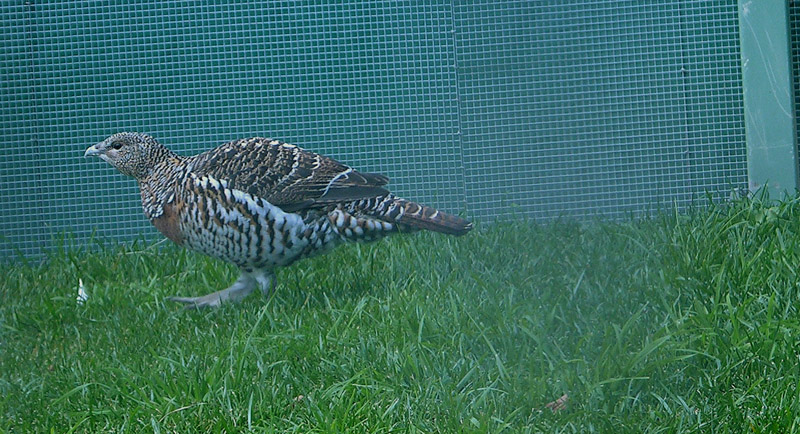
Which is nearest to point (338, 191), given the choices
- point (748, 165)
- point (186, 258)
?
point (186, 258)

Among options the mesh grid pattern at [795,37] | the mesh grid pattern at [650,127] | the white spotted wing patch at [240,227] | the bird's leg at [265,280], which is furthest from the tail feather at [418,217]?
the mesh grid pattern at [795,37]

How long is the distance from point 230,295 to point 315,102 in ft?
3.91

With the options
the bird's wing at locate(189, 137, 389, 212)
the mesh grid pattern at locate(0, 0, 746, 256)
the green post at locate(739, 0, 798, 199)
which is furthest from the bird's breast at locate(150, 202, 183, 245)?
the green post at locate(739, 0, 798, 199)

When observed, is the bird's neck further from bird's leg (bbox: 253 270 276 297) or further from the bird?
bird's leg (bbox: 253 270 276 297)

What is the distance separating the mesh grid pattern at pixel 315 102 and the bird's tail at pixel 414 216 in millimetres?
670

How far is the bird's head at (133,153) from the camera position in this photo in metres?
3.61

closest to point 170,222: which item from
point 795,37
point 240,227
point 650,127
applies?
point 240,227

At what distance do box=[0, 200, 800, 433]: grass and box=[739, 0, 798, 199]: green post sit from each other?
0.48m

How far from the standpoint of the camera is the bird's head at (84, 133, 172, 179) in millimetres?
3613

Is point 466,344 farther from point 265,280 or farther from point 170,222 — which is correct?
point 170,222

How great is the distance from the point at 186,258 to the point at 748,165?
7.91 feet

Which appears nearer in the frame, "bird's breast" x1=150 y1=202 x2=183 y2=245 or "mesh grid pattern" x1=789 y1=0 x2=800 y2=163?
"bird's breast" x1=150 y1=202 x2=183 y2=245

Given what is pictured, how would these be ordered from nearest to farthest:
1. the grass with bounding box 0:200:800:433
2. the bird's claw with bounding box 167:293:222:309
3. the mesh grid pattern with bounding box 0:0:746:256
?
the grass with bounding box 0:200:800:433 < the bird's claw with bounding box 167:293:222:309 < the mesh grid pattern with bounding box 0:0:746:256

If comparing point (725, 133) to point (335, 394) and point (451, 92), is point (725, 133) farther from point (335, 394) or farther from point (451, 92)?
point (335, 394)
